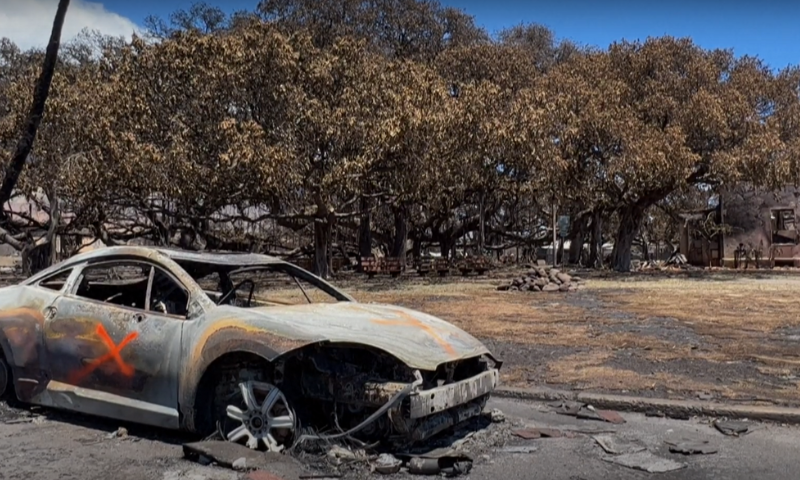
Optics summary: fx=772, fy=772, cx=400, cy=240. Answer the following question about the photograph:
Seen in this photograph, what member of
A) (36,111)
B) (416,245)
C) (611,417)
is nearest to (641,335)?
(611,417)

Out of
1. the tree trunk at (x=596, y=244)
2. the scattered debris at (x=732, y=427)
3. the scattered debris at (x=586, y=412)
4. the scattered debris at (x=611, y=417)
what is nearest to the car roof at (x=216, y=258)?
the scattered debris at (x=586, y=412)

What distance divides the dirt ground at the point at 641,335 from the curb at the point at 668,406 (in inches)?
12.6

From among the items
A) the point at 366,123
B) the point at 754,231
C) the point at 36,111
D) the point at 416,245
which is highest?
the point at 366,123

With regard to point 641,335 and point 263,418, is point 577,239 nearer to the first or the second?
point 641,335

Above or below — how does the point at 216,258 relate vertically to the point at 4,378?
above

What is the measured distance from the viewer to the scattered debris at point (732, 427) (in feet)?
19.7

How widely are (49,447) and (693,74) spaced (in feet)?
88.7

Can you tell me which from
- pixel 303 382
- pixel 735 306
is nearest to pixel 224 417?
pixel 303 382

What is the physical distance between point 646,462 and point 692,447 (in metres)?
0.60

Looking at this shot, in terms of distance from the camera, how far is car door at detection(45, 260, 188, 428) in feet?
18.2

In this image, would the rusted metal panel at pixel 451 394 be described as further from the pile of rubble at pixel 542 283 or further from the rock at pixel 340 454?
the pile of rubble at pixel 542 283

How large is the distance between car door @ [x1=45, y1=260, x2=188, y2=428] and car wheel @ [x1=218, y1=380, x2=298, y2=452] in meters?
0.55

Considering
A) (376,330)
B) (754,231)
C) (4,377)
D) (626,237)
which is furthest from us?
(754,231)

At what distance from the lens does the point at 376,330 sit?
541 cm
